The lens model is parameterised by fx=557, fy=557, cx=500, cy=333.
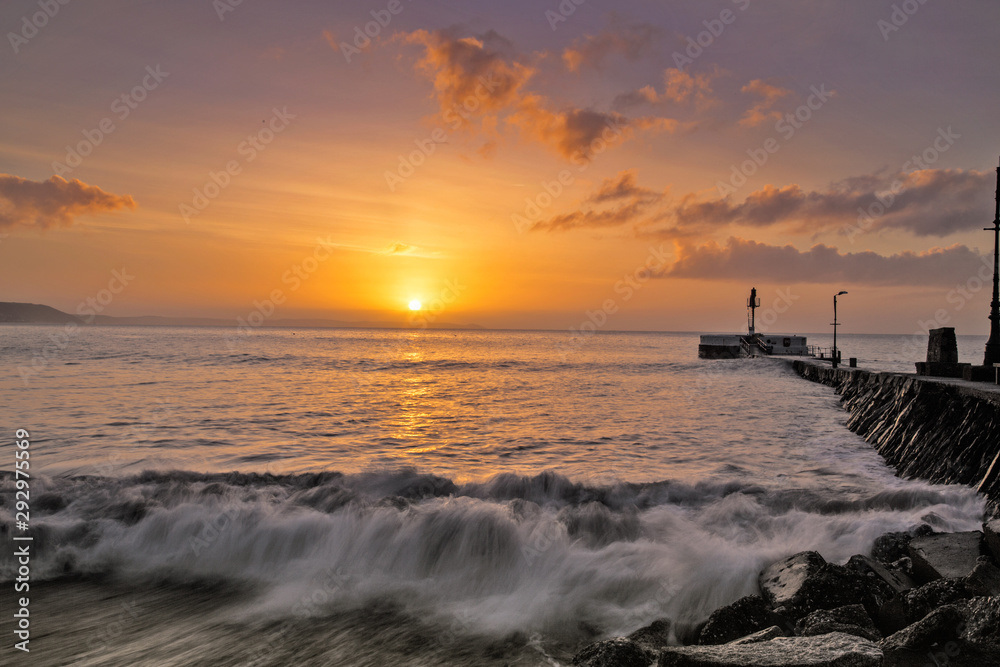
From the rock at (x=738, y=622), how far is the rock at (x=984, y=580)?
6.17ft

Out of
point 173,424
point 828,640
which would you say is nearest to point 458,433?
point 173,424

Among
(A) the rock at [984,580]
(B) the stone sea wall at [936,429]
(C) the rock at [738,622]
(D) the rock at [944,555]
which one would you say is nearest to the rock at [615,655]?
(C) the rock at [738,622]

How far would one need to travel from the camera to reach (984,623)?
4.40m

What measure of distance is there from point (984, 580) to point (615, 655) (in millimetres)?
3781

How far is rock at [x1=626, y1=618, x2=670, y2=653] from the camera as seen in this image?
5.73 m

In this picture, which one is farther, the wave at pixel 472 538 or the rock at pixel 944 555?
the wave at pixel 472 538

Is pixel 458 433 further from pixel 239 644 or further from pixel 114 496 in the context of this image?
pixel 239 644

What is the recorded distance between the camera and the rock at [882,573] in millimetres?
6125

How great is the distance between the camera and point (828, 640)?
4.25 m

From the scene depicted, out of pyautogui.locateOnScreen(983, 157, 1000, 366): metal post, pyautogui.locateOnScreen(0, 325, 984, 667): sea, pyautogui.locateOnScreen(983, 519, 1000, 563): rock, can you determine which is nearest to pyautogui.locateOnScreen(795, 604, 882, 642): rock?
pyautogui.locateOnScreen(0, 325, 984, 667): sea

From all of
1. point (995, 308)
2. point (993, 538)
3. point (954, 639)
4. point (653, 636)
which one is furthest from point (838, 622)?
point (995, 308)

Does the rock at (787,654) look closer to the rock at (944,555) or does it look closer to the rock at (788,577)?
the rock at (788,577)

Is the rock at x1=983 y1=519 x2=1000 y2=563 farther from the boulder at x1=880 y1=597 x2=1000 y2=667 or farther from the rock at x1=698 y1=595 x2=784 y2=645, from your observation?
the rock at x1=698 y1=595 x2=784 y2=645

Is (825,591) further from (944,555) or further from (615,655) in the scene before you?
(615,655)
